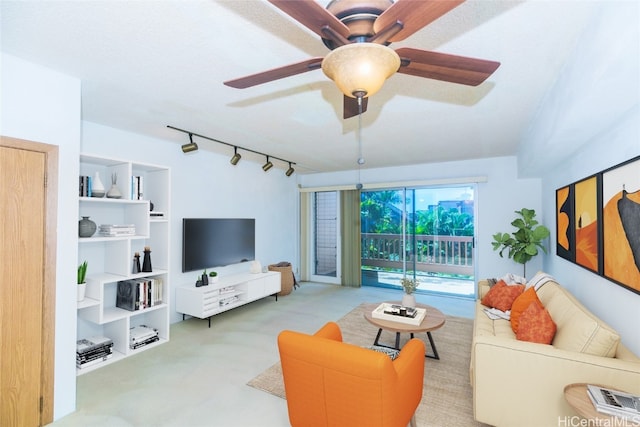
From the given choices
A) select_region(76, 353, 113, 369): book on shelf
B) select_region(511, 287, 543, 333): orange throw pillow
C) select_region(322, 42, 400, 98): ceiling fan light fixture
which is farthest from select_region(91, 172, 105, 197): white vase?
select_region(511, 287, 543, 333): orange throw pillow

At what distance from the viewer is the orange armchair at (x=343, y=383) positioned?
1429mm

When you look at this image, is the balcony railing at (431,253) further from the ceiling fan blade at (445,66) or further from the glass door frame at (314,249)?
the ceiling fan blade at (445,66)

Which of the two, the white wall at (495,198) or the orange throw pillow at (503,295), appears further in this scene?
the white wall at (495,198)

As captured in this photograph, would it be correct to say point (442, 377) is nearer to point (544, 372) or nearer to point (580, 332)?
point (544, 372)

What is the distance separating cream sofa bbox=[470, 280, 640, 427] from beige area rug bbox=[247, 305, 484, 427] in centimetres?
32

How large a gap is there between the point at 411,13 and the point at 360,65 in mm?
225

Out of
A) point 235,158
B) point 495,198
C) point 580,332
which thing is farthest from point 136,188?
point 495,198

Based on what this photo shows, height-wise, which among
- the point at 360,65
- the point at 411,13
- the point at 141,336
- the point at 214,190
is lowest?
the point at 141,336

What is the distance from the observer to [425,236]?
587cm

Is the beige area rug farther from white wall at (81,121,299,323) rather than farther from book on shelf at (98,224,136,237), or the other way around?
white wall at (81,121,299,323)

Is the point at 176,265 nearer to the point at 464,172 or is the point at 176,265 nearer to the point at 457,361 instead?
the point at 457,361

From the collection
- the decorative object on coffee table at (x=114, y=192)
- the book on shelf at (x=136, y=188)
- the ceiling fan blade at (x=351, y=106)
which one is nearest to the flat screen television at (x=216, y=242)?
the book on shelf at (x=136, y=188)

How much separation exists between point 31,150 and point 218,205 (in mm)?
2745

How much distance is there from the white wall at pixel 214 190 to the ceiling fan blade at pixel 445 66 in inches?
126
